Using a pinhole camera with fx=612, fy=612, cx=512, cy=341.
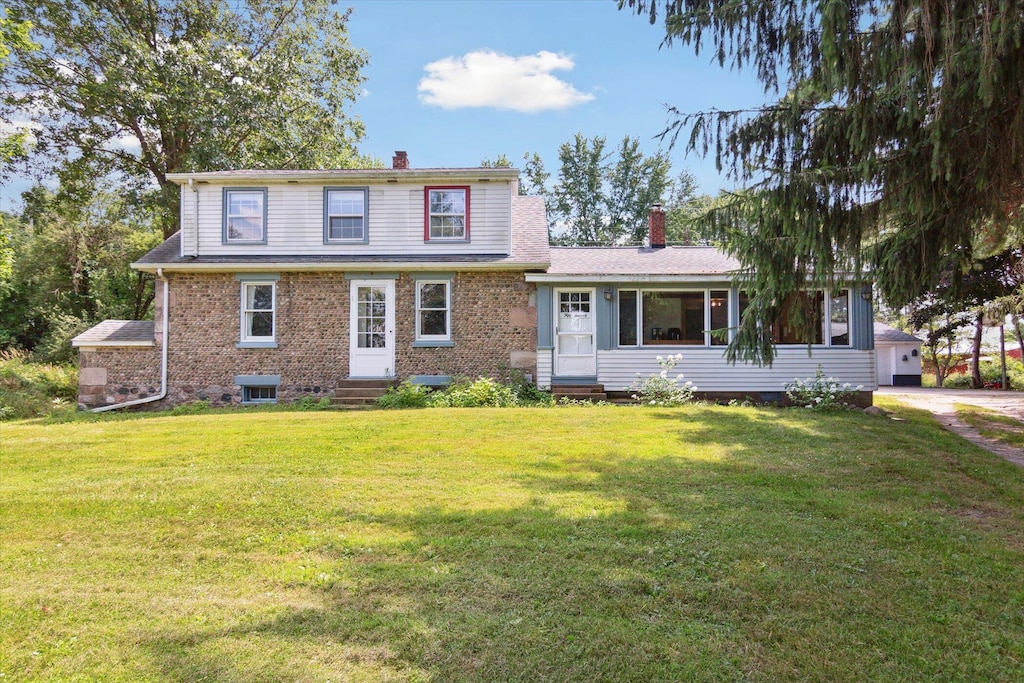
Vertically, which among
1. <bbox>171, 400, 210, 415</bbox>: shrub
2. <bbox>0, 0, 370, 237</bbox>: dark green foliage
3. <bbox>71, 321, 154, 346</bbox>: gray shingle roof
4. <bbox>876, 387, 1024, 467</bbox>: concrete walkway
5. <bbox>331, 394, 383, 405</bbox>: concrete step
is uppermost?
<bbox>0, 0, 370, 237</bbox>: dark green foliage

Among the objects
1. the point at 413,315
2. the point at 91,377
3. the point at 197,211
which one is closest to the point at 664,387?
the point at 413,315

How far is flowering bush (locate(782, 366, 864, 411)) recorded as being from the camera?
12.8 meters

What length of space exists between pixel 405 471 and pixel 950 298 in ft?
25.1

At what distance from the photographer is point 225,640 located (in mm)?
3191

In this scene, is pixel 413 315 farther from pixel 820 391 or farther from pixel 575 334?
pixel 820 391

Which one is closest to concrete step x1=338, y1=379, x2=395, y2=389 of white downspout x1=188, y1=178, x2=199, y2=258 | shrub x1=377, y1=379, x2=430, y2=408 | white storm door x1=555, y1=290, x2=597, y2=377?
shrub x1=377, y1=379, x2=430, y2=408

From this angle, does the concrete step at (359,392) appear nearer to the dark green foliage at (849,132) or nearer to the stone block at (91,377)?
the stone block at (91,377)

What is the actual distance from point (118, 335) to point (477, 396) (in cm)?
891

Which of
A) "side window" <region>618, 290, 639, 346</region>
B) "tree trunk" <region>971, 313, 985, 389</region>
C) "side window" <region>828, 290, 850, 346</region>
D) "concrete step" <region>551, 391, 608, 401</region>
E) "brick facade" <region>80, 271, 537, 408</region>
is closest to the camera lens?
"concrete step" <region>551, 391, 608, 401</region>

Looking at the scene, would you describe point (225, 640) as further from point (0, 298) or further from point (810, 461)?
point (0, 298)

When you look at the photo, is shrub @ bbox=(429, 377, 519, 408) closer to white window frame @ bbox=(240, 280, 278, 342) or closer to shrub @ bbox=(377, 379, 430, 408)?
shrub @ bbox=(377, 379, 430, 408)

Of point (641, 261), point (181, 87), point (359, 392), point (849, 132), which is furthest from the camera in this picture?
point (181, 87)

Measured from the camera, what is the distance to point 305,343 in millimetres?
14398

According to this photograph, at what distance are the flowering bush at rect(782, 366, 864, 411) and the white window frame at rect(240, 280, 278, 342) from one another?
11.8 meters
